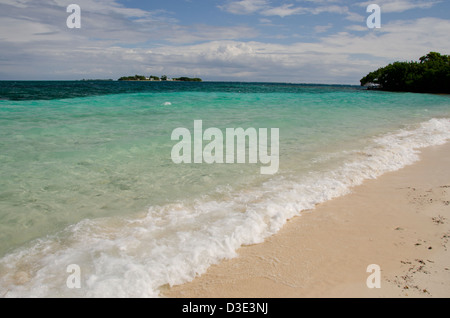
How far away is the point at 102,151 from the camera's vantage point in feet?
25.4

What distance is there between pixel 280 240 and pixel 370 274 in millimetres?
1117

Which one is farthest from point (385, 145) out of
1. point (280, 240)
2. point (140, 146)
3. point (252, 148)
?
point (140, 146)

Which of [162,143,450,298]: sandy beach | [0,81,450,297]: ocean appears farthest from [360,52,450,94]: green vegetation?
[162,143,450,298]: sandy beach

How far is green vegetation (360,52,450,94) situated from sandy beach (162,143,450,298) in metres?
59.8

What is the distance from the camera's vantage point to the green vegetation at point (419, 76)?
52.4m

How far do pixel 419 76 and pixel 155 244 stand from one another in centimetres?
6922

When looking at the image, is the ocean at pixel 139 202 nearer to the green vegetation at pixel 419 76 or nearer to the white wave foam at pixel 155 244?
the white wave foam at pixel 155 244

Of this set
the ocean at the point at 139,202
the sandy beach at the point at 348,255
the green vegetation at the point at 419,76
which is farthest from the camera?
the green vegetation at the point at 419,76

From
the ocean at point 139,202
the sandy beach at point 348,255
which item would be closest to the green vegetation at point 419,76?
the ocean at point 139,202

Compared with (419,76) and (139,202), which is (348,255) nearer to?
(139,202)

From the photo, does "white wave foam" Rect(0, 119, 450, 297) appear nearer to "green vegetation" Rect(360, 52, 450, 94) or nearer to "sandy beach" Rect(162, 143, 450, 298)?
"sandy beach" Rect(162, 143, 450, 298)

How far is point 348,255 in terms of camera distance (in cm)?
352

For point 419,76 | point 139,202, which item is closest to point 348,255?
point 139,202

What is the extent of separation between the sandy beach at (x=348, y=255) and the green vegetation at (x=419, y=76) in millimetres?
59786
